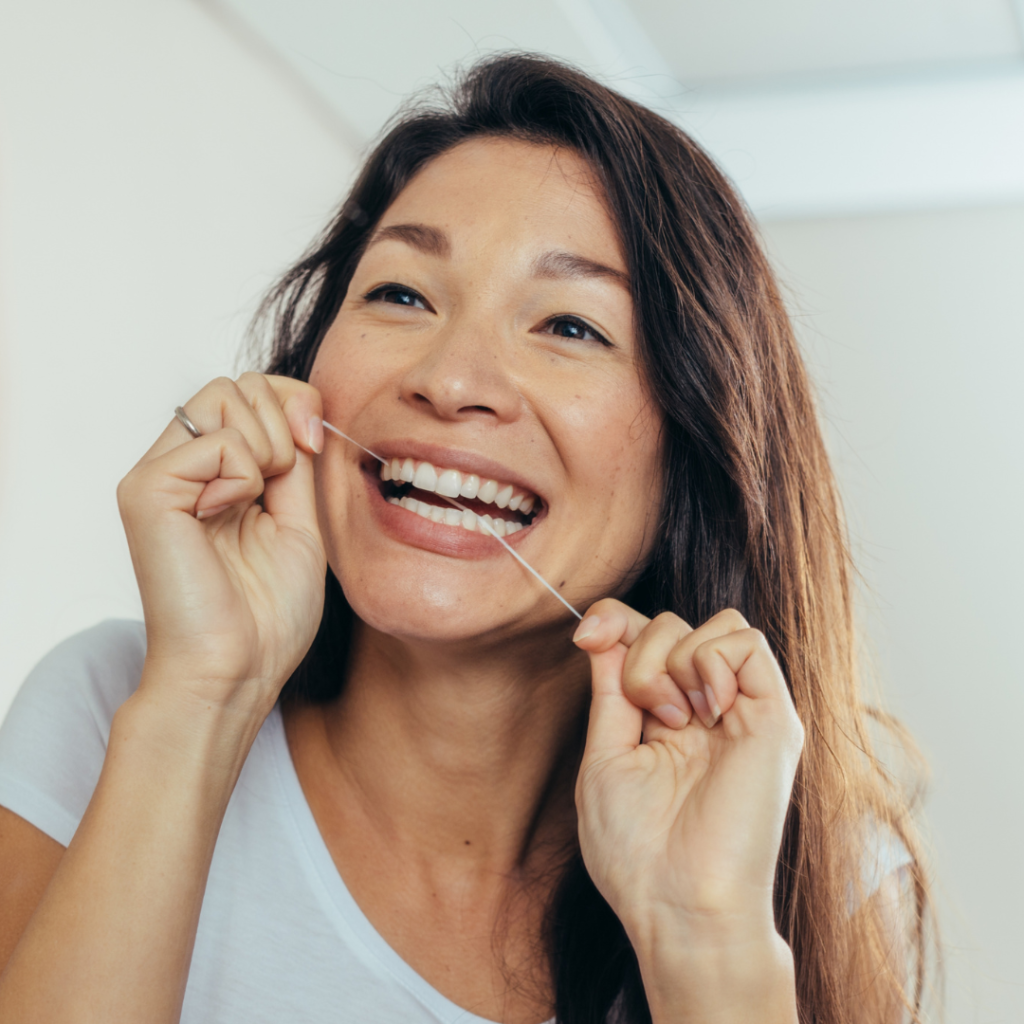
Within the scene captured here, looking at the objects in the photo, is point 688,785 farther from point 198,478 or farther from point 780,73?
point 780,73

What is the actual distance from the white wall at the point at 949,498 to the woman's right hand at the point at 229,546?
7.60ft

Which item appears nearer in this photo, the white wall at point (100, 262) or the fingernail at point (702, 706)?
the fingernail at point (702, 706)

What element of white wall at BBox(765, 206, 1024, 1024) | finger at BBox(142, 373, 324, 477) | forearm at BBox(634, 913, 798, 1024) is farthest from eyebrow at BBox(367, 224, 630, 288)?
white wall at BBox(765, 206, 1024, 1024)

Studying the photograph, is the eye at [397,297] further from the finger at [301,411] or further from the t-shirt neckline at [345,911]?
the t-shirt neckline at [345,911]

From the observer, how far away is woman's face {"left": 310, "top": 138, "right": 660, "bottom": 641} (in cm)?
128

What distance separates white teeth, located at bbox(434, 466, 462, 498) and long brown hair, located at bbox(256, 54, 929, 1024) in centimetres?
30

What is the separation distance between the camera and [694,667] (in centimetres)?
116

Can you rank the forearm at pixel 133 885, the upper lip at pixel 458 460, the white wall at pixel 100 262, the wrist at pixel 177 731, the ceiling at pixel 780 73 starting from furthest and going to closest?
the ceiling at pixel 780 73
the white wall at pixel 100 262
the upper lip at pixel 458 460
the wrist at pixel 177 731
the forearm at pixel 133 885

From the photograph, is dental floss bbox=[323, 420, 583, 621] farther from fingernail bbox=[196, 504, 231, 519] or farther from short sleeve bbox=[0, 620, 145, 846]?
short sleeve bbox=[0, 620, 145, 846]

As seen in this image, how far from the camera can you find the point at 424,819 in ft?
4.85

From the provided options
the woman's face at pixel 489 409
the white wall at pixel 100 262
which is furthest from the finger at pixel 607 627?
the white wall at pixel 100 262

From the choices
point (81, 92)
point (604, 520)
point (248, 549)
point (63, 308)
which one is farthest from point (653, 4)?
point (248, 549)

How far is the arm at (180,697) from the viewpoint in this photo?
3.27ft

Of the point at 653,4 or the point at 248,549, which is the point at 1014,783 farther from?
the point at 248,549
